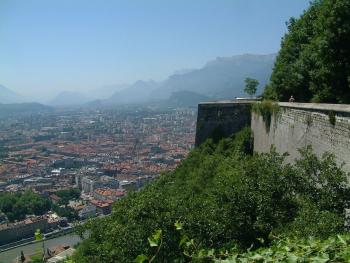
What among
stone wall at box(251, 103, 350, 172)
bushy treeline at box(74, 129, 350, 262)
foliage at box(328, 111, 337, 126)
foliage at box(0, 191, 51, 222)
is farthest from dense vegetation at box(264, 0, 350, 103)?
foliage at box(0, 191, 51, 222)

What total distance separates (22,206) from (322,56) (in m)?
54.8

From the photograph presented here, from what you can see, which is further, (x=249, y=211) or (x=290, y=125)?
(x=290, y=125)

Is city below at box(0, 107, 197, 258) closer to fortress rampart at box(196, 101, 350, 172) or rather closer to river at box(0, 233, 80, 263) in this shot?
river at box(0, 233, 80, 263)

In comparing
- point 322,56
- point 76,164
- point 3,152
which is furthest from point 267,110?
point 3,152

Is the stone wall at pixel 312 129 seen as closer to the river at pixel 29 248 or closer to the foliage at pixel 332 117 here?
the foliage at pixel 332 117

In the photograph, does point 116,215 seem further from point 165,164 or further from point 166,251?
point 165,164

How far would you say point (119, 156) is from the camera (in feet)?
366

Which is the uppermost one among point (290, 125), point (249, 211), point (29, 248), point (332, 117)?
point (332, 117)

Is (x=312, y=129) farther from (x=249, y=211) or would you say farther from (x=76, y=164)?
(x=76, y=164)

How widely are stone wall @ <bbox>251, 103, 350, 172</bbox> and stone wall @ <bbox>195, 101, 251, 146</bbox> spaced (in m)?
3.85

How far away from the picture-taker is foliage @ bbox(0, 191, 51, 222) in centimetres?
6123

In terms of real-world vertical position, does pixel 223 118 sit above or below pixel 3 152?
above

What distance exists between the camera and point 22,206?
62.8 meters

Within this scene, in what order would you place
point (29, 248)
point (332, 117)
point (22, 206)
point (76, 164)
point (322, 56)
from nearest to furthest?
point (332, 117) → point (322, 56) → point (29, 248) → point (22, 206) → point (76, 164)
